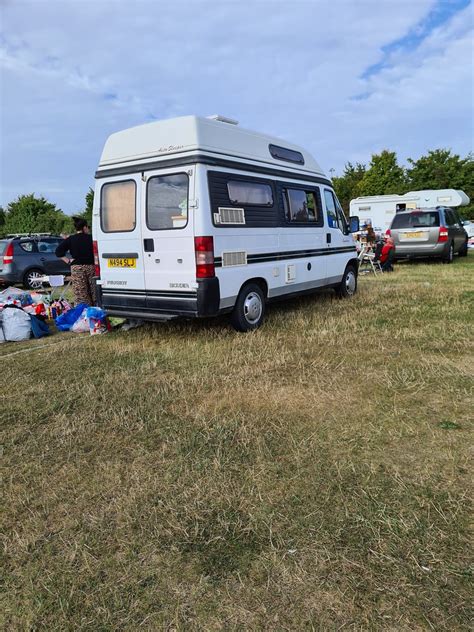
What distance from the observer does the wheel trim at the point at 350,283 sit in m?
9.29

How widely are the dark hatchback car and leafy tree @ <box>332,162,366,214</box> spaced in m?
36.5

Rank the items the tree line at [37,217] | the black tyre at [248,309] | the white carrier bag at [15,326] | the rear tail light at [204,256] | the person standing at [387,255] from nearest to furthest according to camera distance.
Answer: the rear tail light at [204,256], the black tyre at [248,309], the white carrier bag at [15,326], the person standing at [387,255], the tree line at [37,217]

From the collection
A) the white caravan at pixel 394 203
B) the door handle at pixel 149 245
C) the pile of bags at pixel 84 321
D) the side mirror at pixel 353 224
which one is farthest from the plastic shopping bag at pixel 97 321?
the white caravan at pixel 394 203

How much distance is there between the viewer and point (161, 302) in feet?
19.6

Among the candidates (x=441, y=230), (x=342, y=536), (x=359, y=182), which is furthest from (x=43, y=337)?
(x=359, y=182)

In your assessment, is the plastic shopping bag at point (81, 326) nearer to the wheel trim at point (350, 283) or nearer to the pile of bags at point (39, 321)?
the pile of bags at point (39, 321)

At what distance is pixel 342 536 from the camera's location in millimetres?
2314

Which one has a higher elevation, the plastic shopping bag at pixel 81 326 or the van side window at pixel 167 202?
the van side window at pixel 167 202

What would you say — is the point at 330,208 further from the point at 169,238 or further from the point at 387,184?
the point at 387,184

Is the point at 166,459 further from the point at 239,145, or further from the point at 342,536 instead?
the point at 239,145

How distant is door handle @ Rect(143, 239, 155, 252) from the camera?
19.6 feet

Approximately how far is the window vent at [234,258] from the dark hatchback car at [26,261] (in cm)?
788

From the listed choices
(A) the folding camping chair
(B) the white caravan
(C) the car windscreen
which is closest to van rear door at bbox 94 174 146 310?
(A) the folding camping chair

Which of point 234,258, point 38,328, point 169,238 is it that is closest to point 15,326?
point 38,328
